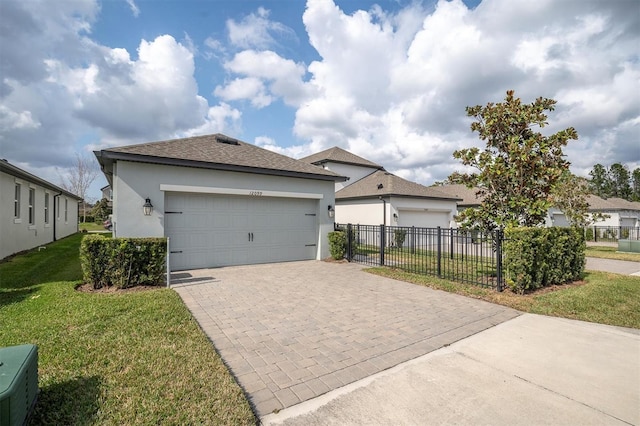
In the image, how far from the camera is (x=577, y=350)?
398 cm

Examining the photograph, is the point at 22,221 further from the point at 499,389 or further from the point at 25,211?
the point at 499,389

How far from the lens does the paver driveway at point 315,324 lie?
10.8ft

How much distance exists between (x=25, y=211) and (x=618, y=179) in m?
88.6

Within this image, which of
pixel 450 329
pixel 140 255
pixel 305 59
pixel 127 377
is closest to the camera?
pixel 127 377

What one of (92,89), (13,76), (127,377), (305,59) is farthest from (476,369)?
(92,89)

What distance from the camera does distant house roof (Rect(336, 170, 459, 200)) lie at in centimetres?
1791

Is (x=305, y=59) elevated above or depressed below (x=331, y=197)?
above

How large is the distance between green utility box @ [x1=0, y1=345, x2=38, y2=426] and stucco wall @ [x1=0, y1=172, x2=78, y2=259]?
11.2m

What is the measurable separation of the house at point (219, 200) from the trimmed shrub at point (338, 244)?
44 centimetres

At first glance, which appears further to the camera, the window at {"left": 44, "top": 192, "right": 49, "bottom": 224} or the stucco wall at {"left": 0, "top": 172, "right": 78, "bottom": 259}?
the window at {"left": 44, "top": 192, "right": 49, "bottom": 224}

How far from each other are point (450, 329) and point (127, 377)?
4.49 meters

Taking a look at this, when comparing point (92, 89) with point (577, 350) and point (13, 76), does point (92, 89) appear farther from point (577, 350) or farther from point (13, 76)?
point (577, 350)

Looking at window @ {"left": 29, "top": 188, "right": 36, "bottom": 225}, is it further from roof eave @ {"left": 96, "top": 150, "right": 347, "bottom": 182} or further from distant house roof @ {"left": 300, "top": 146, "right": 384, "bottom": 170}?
distant house roof @ {"left": 300, "top": 146, "right": 384, "bottom": 170}

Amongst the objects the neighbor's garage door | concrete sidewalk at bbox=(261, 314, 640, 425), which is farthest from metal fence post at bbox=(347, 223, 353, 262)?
concrete sidewalk at bbox=(261, 314, 640, 425)
